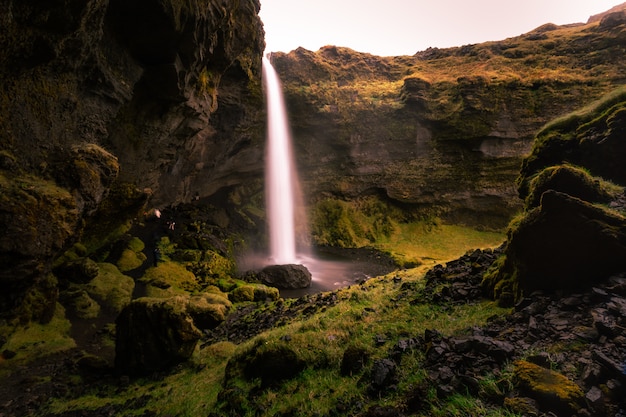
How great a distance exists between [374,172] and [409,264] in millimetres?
17167

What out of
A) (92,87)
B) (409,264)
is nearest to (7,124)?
(92,87)

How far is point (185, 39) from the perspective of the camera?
54.1ft

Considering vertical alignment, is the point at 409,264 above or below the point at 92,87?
below

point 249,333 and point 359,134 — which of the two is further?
point 359,134

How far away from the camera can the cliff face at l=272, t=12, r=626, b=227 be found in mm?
41375

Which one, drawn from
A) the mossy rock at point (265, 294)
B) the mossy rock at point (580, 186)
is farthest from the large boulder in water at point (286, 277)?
the mossy rock at point (580, 186)

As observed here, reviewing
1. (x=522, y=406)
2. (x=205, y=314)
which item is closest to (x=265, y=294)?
(x=205, y=314)

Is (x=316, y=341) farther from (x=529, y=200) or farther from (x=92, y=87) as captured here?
(x=92, y=87)

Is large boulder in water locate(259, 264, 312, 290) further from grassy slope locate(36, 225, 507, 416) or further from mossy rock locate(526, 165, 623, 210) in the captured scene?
mossy rock locate(526, 165, 623, 210)

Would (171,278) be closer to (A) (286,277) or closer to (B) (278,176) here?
(A) (286,277)

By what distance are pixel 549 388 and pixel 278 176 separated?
4446cm

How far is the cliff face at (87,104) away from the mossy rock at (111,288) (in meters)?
3.60

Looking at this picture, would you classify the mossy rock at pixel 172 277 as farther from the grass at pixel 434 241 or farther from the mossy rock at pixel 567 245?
the grass at pixel 434 241

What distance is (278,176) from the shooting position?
1853 inches
